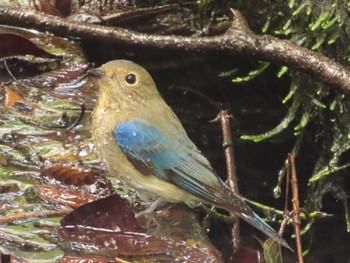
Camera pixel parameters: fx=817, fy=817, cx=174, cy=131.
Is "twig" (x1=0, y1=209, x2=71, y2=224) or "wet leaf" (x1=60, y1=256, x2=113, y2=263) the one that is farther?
"twig" (x1=0, y1=209, x2=71, y2=224)

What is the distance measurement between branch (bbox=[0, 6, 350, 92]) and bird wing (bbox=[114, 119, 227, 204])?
100 cm

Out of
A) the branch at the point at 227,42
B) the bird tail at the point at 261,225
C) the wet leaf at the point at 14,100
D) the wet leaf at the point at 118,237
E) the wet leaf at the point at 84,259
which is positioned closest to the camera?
the wet leaf at the point at 84,259

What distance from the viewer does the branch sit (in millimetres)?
4609

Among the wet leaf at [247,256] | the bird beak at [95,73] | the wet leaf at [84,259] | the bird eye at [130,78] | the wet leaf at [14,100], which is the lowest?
the wet leaf at [247,256]

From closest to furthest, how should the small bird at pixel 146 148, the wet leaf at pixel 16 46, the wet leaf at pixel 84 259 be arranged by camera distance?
the wet leaf at pixel 84 259, the small bird at pixel 146 148, the wet leaf at pixel 16 46

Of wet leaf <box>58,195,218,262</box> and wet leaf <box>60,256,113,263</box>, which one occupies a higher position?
wet leaf <box>60,256,113,263</box>

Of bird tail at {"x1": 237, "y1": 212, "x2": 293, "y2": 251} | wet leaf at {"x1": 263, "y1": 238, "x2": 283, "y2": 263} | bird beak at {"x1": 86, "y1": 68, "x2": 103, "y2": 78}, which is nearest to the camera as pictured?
wet leaf at {"x1": 263, "y1": 238, "x2": 283, "y2": 263}

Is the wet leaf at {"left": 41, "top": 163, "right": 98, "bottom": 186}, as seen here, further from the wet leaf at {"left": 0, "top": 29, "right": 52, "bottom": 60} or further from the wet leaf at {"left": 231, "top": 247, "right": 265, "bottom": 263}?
the wet leaf at {"left": 0, "top": 29, "right": 52, "bottom": 60}

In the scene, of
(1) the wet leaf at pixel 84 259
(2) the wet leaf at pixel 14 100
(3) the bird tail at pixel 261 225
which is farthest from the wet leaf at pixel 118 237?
(2) the wet leaf at pixel 14 100

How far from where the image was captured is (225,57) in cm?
561

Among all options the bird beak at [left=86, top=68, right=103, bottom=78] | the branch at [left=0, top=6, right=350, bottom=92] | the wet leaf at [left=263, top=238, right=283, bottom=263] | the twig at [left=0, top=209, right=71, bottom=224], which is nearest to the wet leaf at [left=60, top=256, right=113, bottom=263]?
the twig at [left=0, top=209, right=71, bottom=224]

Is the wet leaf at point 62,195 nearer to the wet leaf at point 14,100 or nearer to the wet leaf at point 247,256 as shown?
the wet leaf at point 247,256

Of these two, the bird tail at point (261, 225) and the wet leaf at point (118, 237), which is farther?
the bird tail at point (261, 225)

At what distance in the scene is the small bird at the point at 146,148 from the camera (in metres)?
3.93
